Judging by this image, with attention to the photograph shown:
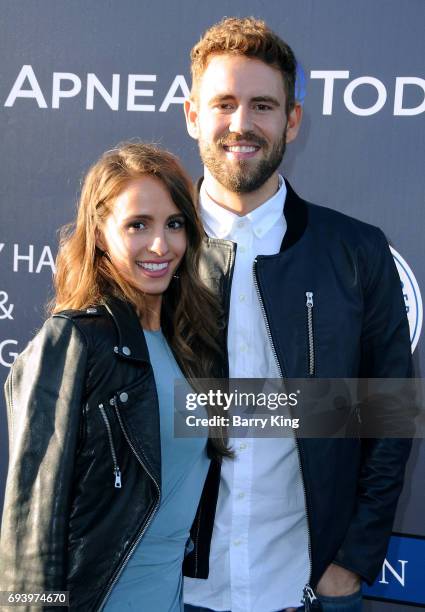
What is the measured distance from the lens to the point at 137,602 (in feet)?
4.93

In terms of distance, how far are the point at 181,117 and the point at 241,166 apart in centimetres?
65

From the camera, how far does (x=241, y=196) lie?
1926 mm

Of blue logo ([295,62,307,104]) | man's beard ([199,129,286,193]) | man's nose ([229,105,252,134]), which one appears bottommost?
man's beard ([199,129,286,193])

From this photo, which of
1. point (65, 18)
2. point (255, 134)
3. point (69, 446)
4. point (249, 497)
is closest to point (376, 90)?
point (255, 134)

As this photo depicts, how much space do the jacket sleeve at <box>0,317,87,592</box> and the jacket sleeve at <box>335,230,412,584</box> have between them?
80 centimetres

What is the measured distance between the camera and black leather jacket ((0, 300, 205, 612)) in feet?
4.44

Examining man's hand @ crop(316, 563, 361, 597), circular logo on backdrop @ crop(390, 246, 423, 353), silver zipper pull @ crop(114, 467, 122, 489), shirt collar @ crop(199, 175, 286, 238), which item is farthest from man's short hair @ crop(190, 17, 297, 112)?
man's hand @ crop(316, 563, 361, 597)

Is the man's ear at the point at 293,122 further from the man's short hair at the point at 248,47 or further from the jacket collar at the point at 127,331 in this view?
the jacket collar at the point at 127,331

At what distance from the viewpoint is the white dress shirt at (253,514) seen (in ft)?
5.85

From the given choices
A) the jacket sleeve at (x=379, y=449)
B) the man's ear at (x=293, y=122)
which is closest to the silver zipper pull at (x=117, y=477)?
the jacket sleeve at (x=379, y=449)

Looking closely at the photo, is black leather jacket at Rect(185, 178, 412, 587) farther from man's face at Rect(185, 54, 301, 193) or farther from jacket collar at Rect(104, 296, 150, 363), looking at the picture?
jacket collar at Rect(104, 296, 150, 363)

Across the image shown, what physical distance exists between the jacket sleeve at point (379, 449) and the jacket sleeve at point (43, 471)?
80 centimetres

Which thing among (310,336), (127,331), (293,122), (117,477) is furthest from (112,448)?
(293,122)

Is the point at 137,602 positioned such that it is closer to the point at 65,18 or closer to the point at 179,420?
the point at 179,420
